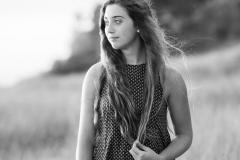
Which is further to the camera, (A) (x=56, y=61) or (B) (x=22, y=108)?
(A) (x=56, y=61)

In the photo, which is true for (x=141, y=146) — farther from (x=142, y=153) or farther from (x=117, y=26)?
(x=117, y=26)

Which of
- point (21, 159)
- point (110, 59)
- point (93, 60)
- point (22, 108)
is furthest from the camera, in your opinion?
point (93, 60)

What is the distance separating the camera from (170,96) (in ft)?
6.99

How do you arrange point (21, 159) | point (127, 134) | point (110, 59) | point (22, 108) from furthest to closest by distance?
1. point (22, 108)
2. point (21, 159)
3. point (110, 59)
4. point (127, 134)

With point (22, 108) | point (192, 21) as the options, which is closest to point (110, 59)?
point (22, 108)

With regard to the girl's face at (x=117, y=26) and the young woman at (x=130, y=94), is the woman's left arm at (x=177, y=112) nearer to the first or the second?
the young woman at (x=130, y=94)

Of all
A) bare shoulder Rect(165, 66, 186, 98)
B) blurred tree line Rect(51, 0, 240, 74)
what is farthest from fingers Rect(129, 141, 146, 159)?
blurred tree line Rect(51, 0, 240, 74)

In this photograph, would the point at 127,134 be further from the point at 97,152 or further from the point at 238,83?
the point at 238,83

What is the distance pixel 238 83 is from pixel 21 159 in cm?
507

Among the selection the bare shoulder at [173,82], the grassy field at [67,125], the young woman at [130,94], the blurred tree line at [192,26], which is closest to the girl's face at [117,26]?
the young woman at [130,94]

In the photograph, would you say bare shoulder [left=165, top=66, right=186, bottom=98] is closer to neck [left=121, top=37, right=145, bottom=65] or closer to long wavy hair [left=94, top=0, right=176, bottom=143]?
long wavy hair [left=94, top=0, right=176, bottom=143]

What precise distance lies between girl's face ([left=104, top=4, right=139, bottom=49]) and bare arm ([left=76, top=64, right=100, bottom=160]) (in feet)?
0.81

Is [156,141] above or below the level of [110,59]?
below

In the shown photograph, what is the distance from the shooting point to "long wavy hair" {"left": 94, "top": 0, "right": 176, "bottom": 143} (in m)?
1.98
